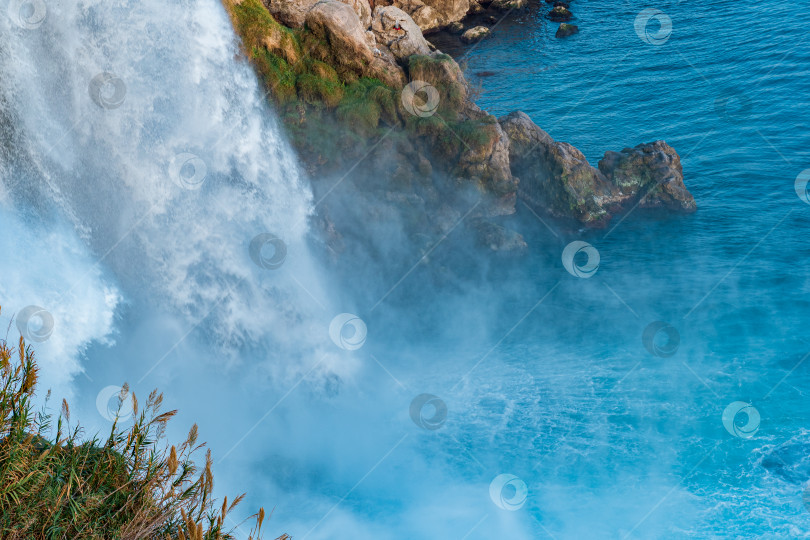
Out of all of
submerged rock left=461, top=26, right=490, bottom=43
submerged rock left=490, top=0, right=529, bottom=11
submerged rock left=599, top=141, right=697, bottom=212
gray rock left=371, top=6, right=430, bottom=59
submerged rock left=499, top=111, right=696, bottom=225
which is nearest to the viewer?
submerged rock left=499, top=111, right=696, bottom=225

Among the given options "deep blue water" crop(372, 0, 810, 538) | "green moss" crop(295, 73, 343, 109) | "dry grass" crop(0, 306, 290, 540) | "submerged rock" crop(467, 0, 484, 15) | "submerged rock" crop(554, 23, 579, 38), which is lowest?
"deep blue water" crop(372, 0, 810, 538)

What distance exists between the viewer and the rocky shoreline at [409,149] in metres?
24.0

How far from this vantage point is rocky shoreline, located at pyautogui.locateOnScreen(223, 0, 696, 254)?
2405 centimetres

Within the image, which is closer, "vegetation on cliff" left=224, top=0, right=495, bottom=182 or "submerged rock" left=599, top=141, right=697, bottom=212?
"vegetation on cliff" left=224, top=0, right=495, bottom=182

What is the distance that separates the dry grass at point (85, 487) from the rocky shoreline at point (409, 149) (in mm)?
15796

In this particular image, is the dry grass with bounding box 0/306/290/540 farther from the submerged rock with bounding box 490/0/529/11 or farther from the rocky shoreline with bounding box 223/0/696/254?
the submerged rock with bounding box 490/0/529/11

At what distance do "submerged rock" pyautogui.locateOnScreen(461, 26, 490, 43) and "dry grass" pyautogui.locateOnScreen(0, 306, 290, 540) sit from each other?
37657mm

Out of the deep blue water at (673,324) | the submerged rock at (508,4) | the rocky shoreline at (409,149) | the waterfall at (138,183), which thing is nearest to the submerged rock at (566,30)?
the deep blue water at (673,324)

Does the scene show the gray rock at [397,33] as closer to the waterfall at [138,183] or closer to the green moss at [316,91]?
the green moss at [316,91]

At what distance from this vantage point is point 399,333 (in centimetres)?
2108

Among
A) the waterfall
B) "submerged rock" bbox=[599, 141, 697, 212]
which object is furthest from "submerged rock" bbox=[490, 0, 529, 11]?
the waterfall

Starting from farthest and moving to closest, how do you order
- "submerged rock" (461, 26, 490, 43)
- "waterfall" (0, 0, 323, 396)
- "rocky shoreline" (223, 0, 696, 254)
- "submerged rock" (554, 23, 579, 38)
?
"submerged rock" (461, 26, 490, 43) < "submerged rock" (554, 23, 579, 38) < "rocky shoreline" (223, 0, 696, 254) < "waterfall" (0, 0, 323, 396)

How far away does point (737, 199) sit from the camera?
2562 cm

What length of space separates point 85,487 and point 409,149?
1920 centimetres
